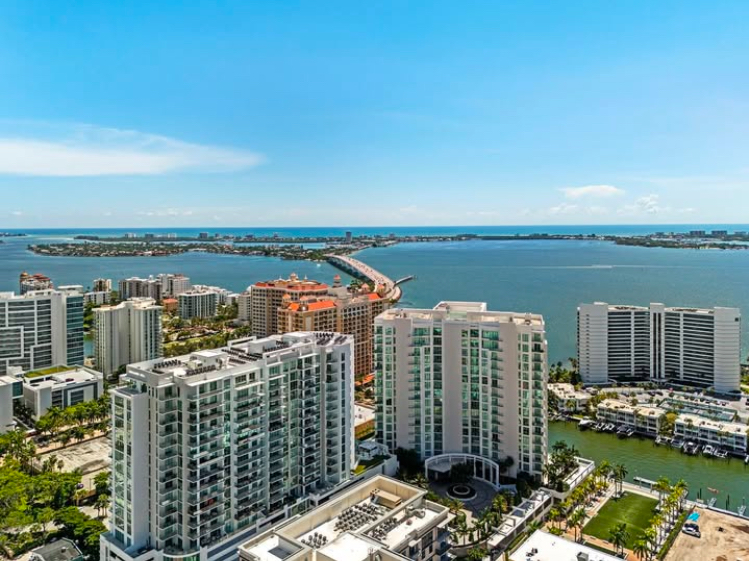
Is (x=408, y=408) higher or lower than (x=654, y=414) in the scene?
higher

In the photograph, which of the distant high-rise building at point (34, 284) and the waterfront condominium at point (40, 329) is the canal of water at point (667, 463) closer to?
the waterfront condominium at point (40, 329)

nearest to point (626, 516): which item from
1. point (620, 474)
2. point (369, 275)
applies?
point (620, 474)

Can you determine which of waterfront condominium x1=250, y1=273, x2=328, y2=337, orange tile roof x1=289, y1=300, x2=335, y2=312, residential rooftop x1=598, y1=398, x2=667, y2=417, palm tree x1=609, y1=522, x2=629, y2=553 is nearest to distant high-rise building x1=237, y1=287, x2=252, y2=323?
waterfront condominium x1=250, y1=273, x2=328, y2=337

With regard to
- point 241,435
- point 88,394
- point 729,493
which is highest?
point 241,435

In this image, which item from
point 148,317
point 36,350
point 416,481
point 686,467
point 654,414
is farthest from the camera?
point 148,317

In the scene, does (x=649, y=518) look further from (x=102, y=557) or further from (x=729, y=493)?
(x=102, y=557)

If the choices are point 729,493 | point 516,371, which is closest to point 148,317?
point 516,371

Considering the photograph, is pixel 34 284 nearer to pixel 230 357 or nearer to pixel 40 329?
pixel 40 329

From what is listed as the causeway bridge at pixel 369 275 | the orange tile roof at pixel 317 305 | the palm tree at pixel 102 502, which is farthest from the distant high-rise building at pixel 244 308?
the palm tree at pixel 102 502
